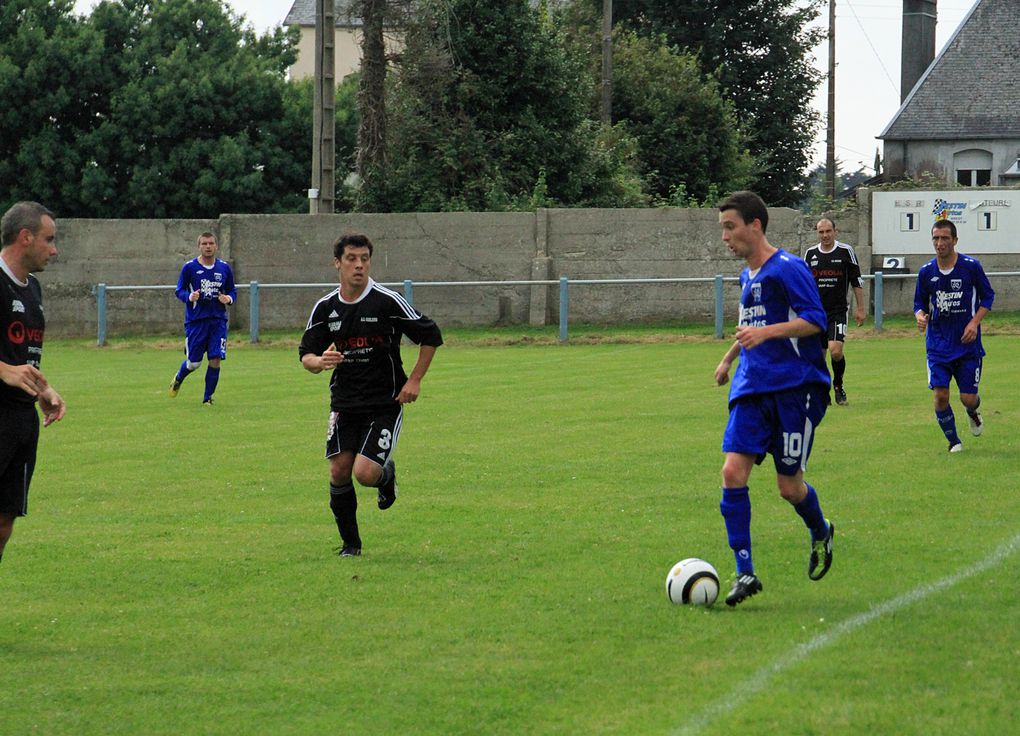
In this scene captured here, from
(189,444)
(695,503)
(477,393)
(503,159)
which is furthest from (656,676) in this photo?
(503,159)

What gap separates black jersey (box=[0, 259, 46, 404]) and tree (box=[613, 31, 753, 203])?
131 feet

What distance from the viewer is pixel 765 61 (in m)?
56.4

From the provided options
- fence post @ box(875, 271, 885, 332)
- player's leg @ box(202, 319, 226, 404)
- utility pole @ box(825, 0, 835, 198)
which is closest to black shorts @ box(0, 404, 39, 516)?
player's leg @ box(202, 319, 226, 404)

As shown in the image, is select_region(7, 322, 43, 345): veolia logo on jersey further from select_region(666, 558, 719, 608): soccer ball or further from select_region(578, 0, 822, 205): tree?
select_region(578, 0, 822, 205): tree

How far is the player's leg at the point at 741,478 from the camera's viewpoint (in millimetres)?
6969

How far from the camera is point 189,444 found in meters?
13.7

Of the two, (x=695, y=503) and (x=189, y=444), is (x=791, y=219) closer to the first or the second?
(x=189, y=444)

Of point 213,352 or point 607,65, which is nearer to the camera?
point 213,352

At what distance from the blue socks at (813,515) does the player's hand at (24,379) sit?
368 cm

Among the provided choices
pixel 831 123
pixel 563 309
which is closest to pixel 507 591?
pixel 563 309

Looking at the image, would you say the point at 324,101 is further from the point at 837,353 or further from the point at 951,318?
the point at 951,318

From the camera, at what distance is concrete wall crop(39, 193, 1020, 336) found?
29703mm

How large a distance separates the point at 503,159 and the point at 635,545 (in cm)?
2671

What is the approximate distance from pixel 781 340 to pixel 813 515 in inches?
36.1
